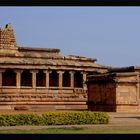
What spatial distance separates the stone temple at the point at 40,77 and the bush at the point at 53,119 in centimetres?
1463

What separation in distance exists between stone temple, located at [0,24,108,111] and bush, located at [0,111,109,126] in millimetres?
14633

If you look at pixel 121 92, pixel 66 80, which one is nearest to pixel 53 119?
pixel 121 92

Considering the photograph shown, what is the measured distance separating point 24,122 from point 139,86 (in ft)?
39.6

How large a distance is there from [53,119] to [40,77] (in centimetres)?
2072

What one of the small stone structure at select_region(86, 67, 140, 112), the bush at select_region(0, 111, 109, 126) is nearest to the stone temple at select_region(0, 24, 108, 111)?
the small stone structure at select_region(86, 67, 140, 112)

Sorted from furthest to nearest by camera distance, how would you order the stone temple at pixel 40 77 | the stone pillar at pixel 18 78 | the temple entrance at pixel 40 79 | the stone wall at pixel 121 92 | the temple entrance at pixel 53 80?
the temple entrance at pixel 53 80
the temple entrance at pixel 40 79
the stone pillar at pixel 18 78
the stone temple at pixel 40 77
the stone wall at pixel 121 92

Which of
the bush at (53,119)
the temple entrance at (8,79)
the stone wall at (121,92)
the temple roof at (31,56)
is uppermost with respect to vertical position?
the temple roof at (31,56)

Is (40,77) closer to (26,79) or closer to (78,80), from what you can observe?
(26,79)

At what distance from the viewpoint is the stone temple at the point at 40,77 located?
1208 inches

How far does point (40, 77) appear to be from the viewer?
1374 inches

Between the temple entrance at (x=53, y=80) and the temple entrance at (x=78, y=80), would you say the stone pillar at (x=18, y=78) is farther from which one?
the temple entrance at (x=78, y=80)

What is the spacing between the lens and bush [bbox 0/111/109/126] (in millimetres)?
13836

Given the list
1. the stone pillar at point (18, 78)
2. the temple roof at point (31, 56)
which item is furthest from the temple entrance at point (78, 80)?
the stone pillar at point (18, 78)

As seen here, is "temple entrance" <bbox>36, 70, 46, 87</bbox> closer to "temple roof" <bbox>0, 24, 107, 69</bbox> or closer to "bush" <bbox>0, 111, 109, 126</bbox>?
"temple roof" <bbox>0, 24, 107, 69</bbox>
